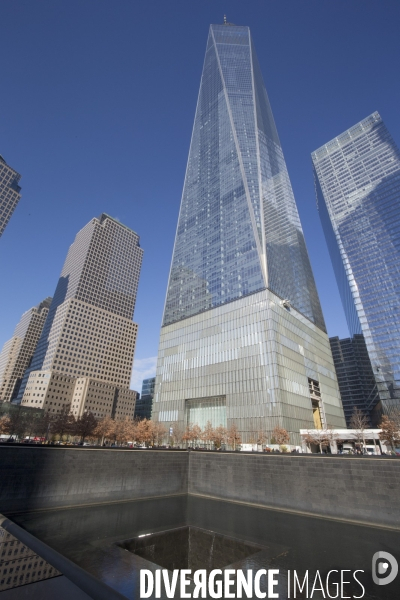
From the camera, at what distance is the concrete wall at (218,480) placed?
2436 cm

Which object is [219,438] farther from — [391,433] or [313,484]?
[313,484]

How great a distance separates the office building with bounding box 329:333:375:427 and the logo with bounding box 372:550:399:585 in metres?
170

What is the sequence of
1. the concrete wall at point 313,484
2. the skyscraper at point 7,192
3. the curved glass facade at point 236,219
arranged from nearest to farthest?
the concrete wall at point 313,484, the curved glass facade at point 236,219, the skyscraper at point 7,192

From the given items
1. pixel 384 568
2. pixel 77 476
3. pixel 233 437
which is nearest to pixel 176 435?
pixel 233 437

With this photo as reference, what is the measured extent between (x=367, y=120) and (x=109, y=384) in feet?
738

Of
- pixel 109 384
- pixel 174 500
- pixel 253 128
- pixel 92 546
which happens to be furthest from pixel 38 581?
pixel 109 384

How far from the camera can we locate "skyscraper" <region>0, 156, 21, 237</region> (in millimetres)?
159750

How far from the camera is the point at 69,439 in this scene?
126312mm

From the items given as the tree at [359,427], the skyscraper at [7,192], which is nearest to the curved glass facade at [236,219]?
the tree at [359,427]

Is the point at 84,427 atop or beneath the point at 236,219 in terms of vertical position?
beneath

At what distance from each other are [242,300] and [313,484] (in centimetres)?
5639

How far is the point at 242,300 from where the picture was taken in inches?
3219

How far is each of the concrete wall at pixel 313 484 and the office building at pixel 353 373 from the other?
15750 cm

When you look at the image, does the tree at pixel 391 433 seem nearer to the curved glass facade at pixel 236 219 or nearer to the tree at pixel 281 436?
the tree at pixel 281 436
